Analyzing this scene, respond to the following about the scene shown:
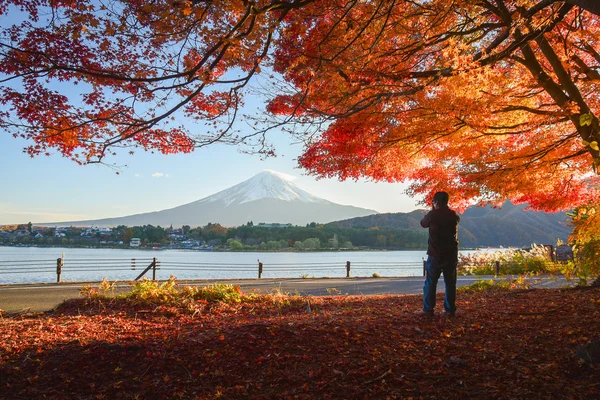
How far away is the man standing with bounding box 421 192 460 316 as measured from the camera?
227 inches

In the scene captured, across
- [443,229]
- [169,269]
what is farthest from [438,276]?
[169,269]

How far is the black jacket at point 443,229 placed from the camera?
576cm

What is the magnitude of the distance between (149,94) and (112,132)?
30.0 inches

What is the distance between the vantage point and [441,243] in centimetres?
578

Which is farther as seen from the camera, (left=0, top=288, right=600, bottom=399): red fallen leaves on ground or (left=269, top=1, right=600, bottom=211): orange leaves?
(left=269, top=1, right=600, bottom=211): orange leaves

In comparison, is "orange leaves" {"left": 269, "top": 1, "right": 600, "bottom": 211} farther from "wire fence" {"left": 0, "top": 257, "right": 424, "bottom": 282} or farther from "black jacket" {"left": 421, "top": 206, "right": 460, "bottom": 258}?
"wire fence" {"left": 0, "top": 257, "right": 424, "bottom": 282}

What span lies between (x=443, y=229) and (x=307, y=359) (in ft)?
9.36

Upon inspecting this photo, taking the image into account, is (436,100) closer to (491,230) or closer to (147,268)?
(147,268)

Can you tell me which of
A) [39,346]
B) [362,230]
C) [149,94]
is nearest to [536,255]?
[149,94]

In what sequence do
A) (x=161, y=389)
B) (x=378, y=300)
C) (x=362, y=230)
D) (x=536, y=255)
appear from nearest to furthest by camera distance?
(x=161, y=389) < (x=378, y=300) < (x=536, y=255) < (x=362, y=230)

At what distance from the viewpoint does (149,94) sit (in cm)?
606

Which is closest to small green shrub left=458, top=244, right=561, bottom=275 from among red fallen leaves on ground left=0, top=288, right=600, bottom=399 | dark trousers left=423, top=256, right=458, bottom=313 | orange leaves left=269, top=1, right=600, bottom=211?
orange leaves left=269, top=1, right=600, bottom=211

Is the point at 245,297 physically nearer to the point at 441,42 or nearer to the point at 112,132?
the point at 112,132

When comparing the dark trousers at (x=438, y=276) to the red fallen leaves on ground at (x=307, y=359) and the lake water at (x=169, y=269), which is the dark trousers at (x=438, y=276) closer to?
the red fallen leaves on ground at (x=307, y=359)
